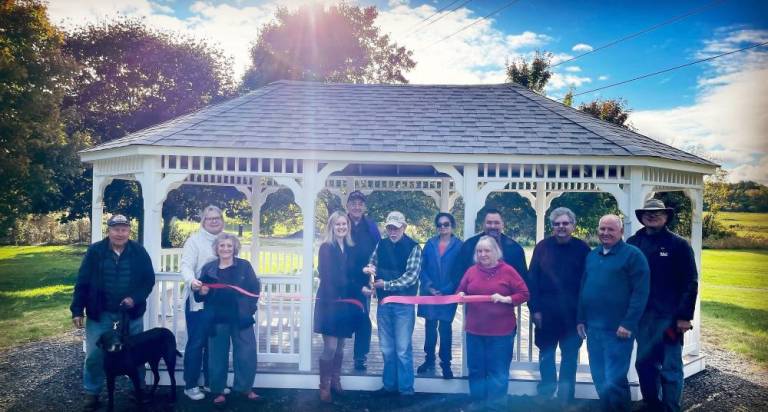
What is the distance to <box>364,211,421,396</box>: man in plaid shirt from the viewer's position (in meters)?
5.25

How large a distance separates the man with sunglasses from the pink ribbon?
0.73 metres

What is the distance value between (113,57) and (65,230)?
48.2ft

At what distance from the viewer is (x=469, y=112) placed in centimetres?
782

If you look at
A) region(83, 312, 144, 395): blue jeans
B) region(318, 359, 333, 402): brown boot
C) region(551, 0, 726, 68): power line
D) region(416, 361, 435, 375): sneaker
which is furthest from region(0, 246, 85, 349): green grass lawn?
region(551, 0, 726, 68): power line

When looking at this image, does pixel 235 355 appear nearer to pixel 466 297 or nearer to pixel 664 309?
pixel 466 297

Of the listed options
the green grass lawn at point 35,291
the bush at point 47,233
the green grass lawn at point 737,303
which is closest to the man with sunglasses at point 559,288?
the green grass lawn at point 737,303

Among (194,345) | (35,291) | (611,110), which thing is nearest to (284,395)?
(194,345)

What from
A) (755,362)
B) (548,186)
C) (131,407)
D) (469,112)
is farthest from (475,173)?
(755,362)

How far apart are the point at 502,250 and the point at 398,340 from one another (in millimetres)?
1578

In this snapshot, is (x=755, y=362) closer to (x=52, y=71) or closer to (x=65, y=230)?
(x=52, y=71)

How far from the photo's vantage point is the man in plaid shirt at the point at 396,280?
207 inches

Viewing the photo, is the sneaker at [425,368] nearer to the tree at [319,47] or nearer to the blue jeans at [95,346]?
the blue jeans at [95,346]

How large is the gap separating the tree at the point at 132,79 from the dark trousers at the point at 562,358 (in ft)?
51.4

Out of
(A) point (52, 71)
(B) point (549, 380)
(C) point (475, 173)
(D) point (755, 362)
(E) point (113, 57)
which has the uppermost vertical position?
(E) point (113, 57)
